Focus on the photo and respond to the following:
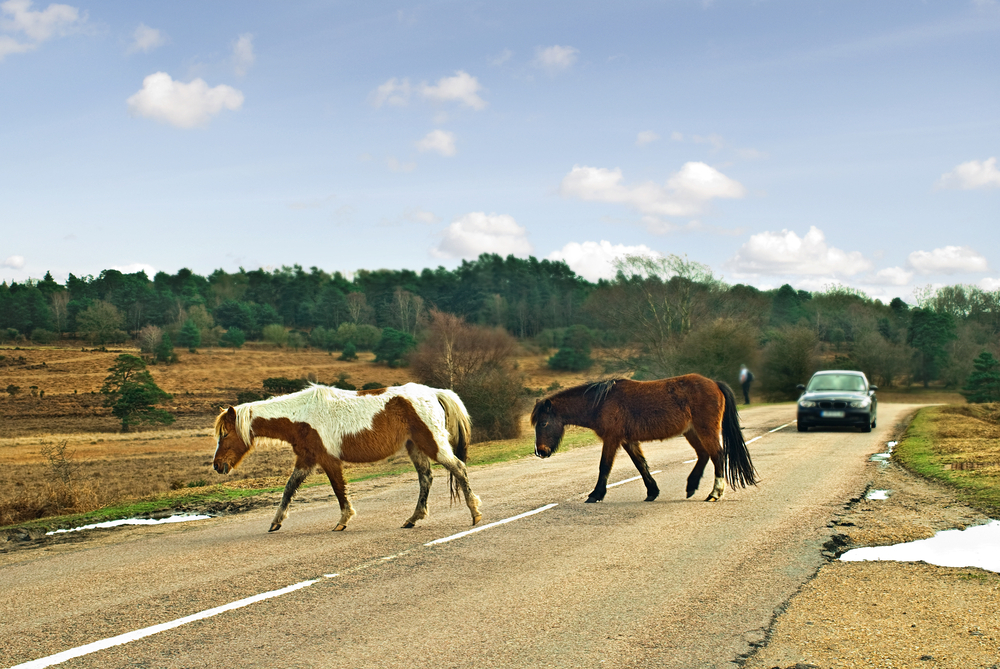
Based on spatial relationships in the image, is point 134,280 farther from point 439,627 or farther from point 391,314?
point 439,627

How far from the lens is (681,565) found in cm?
668

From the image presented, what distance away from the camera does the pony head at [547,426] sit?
10.6m

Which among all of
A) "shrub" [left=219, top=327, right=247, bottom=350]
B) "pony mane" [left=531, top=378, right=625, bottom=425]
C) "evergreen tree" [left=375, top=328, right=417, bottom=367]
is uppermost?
"shrub" [left=219, top=327, right=247, bottom=350]

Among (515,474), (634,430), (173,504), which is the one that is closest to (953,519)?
(634,430)

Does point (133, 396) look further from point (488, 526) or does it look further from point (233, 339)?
point (233, 339)

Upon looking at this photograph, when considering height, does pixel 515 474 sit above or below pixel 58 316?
below

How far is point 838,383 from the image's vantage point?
2309 centimetres

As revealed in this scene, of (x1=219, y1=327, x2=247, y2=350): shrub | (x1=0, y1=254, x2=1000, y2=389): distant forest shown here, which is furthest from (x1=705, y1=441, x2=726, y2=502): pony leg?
(x1=219, y1=327, x2=247, y2=350): shrub

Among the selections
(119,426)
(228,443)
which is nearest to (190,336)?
(119,426)

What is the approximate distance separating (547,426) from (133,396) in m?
44.3

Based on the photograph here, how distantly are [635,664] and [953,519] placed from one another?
6478 mm

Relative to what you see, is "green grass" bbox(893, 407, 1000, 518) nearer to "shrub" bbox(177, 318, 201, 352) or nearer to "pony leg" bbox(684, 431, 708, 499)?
"pony leg" bbox(684, 431, 708, 499)

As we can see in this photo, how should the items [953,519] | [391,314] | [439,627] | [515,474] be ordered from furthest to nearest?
[391,314] < [515,474] < [953,519] < [439,627]

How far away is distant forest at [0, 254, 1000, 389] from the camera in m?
54.4
